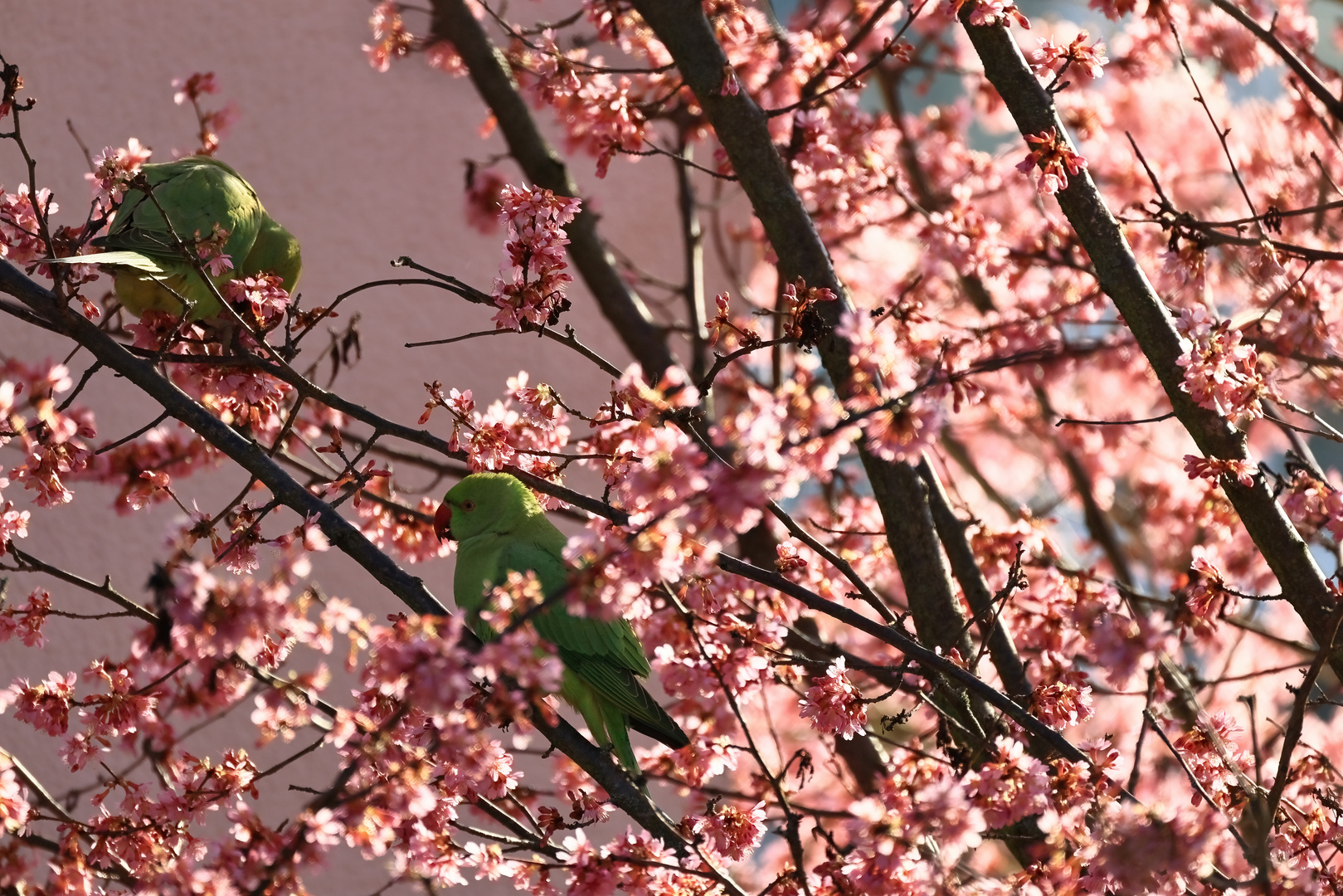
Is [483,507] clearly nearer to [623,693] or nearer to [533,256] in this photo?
[623,693]

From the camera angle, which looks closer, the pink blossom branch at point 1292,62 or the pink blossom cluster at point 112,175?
the pink blossom cluster at point 112,175

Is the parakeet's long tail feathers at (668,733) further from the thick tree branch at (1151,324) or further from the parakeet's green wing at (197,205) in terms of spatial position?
the parakeet's green wing at (197,205)

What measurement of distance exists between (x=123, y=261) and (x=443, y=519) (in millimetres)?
742

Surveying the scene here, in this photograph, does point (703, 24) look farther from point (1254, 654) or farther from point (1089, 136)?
point (1254, 654)

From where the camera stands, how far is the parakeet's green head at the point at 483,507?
2.21 metres

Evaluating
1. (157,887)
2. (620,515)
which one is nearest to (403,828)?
(157,887)

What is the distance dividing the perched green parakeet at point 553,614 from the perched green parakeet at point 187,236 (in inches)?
25.0

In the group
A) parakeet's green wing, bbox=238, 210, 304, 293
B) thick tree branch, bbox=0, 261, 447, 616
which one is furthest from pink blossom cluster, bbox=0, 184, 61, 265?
parakeet's green wing, bbox=238, 210, 304, 293

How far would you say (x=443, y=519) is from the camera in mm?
2230

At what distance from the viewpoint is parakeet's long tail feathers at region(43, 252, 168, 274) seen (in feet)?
5.83

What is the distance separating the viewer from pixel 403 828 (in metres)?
1.63

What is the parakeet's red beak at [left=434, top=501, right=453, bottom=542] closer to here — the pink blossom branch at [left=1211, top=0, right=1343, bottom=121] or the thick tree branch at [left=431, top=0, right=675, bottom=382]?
the thick tree branch at [left=431, top=0, right=675, bottom=382]

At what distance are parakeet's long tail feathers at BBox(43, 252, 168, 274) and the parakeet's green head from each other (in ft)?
2.26

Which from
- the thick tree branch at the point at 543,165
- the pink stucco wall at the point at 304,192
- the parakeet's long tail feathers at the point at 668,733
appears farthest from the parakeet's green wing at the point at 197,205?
the parakeet's long tail feathers at the point at 668,733
